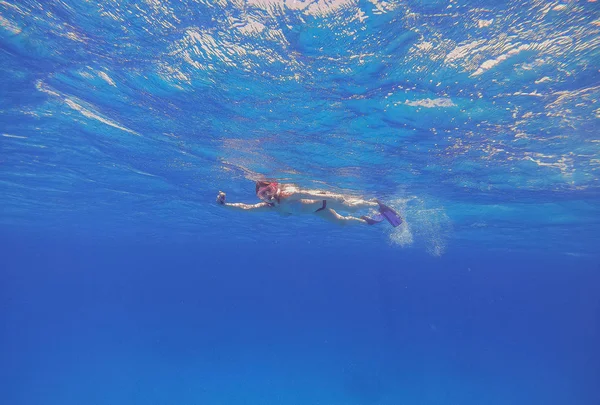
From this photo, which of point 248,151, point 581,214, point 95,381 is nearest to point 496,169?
point 248,151

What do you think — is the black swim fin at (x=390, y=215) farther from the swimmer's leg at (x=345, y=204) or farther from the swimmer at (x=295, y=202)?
the swimmer at (x=295, y=202)

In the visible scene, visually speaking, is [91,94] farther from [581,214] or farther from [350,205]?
[581,214]

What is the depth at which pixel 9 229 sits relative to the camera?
4766 centimetres

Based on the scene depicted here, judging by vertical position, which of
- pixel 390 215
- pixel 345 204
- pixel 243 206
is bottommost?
pixel 243 206

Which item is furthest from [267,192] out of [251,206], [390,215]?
[390,215]

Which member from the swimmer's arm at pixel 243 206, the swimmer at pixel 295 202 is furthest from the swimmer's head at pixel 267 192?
the swimmer's arm at pixel 243 206

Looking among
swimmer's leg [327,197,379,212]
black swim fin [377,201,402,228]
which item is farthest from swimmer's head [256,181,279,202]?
black swim fin [377,201,402,228]

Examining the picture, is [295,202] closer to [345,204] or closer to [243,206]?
[243,206]

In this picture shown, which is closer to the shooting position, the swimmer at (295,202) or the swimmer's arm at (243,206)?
the swimmer's arm at (243,206)

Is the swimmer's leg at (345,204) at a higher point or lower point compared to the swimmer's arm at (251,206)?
higher

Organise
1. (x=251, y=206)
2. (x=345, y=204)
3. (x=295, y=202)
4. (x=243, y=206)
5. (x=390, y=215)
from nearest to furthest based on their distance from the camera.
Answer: (x=243, y=206)
(x=295, y=202)
(x=251, y=206)
(x=345, y=204)
(x=390, y=215)

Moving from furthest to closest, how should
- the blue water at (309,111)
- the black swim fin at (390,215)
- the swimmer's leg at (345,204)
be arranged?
the black swim fin at (390,215) < the swimmer's leg at (345,204) < the blue water at (309,111)

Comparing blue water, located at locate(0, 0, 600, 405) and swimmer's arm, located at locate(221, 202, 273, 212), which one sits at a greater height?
blue water, located at locate(0, 0, 600, 405)

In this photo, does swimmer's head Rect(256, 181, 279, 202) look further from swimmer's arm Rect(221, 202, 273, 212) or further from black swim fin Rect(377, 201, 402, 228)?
black swim fin Rect(377, 201, 402, 228)
